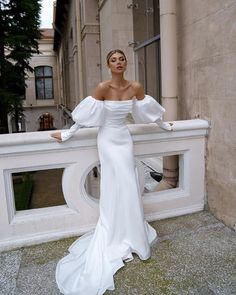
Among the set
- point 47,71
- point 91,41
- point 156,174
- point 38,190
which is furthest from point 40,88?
point 156,174

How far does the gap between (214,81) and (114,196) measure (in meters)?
1.42

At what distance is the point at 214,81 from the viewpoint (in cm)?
294

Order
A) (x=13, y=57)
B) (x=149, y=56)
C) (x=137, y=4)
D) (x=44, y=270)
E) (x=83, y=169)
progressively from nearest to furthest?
(x=44, y=270) → (x=83, y=169) → (x=149, y=56) → (x=137, y=4) → (x=13, y=57)

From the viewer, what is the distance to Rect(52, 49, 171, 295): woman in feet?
7.94

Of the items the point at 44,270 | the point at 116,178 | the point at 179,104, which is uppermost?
the point at 179,104

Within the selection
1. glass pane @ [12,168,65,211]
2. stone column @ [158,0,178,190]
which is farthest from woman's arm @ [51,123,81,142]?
glass pane @ [12,168,65,211]

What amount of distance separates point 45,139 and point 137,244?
1.15m

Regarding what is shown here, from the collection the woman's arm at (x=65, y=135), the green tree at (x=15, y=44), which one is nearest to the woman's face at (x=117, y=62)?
the woman's arm at (x=65, y=135)

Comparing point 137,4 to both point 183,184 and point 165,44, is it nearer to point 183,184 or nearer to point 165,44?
point 165,44

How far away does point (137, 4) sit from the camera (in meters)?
5.90

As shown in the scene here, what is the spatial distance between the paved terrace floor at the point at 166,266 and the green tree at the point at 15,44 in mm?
8956

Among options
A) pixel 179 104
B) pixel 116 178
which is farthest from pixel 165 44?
pixel 116 178

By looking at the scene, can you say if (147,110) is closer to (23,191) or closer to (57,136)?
(57,136)

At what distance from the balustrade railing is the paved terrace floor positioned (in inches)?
6.4
